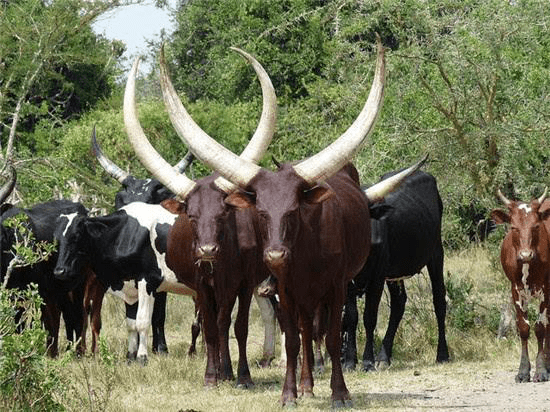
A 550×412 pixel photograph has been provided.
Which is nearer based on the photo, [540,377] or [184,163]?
[540,377]

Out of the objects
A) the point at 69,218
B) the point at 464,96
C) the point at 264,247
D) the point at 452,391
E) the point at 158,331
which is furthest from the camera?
the point at 158,331

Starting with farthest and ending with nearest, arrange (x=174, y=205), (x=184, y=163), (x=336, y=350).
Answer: (x=184, y=163)
(x=174, y=205)
(x=336, y=350)

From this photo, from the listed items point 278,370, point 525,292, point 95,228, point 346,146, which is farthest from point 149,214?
point 346,146

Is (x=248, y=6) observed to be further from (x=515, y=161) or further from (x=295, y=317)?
(x=295, y=317)

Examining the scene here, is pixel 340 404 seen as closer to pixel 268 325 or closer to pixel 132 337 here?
pixel 268 325

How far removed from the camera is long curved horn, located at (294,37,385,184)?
31.4 feet

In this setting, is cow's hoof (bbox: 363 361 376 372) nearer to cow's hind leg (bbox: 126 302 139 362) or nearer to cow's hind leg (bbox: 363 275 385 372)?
cow's hind leg (bbox: 363 275 385 372)

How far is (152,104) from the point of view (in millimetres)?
26641

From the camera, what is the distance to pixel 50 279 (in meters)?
14.4

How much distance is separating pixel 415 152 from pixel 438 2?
185cm

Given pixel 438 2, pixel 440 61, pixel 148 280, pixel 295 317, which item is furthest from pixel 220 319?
pixel 438 2

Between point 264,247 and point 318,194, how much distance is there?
A: 552mm

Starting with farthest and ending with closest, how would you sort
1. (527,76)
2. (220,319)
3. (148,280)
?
(527,76)
(148,280)
(220,319)

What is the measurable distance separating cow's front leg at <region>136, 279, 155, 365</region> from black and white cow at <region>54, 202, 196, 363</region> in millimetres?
11
